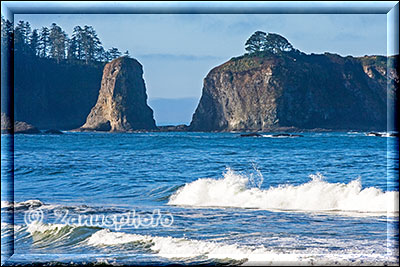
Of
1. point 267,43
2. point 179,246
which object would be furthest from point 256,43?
point 179,246

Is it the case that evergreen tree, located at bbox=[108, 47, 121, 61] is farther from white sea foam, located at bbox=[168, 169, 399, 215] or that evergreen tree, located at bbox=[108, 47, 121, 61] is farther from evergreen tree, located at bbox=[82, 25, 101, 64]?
white sea foam, located at bbox=[168, 169, 399, 215]

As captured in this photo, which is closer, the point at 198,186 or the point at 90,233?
the point at 90,233

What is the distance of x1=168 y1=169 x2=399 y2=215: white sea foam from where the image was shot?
26.3 feet

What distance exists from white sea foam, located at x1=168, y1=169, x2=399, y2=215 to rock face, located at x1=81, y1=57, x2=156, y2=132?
41.8 meters

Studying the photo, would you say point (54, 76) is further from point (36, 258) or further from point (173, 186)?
point (36, 258)

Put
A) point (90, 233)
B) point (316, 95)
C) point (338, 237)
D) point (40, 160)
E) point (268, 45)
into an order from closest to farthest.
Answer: point (338, 237)
point (90, 233)
point (40, 160)
point (268, 45)
point (316, 95)

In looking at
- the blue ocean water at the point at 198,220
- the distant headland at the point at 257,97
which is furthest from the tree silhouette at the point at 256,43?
the blue ocean water at the point at 198,220

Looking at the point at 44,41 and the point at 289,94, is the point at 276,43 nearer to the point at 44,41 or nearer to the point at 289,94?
the point at 289,94

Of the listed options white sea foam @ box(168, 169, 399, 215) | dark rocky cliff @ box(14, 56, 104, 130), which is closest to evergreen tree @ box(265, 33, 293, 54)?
dark rocky cliff @ box(14, 56, 104, 130)

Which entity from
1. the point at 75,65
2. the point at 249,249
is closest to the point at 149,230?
the point at 249,249

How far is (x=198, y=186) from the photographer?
9516mm

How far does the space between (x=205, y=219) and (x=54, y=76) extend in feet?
187

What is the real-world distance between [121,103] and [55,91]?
11.0 meters

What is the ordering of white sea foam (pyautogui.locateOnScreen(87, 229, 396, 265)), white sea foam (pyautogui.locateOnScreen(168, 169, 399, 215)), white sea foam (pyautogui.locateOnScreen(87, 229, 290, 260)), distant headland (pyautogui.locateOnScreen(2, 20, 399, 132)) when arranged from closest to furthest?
white sea foam (pyautogui.locateOnScreen(87, 229, 396, 265))
white sea foam (pyautogui.locateOnScreen(87, 229, 290, 260))
white sea foam (pyautogui.locateOnScreen(168, 169, 399, 215))
distant headland (pyautogui.locateOnScreen(2, 20, 399, 132))
